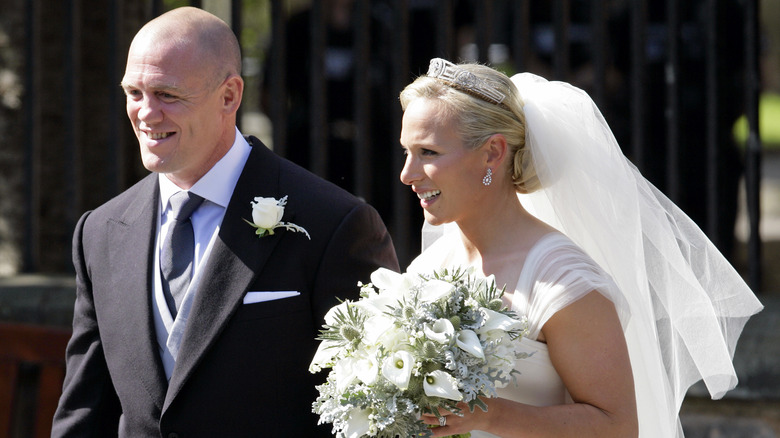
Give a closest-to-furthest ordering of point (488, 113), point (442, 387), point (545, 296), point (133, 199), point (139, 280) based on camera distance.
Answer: point (442, 387), point (545, 296), point (488, 113), point (139, 280), point (133, 199)

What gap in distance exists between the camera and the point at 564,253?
8.48 ft

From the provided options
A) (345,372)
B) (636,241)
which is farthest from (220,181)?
(636,241)

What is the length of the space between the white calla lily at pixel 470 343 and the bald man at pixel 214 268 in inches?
21.1

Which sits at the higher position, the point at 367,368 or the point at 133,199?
the point at 133,199

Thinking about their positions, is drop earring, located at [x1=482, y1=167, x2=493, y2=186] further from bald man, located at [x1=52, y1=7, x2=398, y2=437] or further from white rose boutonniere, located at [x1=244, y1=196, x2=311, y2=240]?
white rose boutonniere, located at [x1=244, y1=196, x2=311, y2=240]

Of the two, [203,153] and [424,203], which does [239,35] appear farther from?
[424,203]

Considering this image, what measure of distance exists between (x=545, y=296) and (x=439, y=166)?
0.40m

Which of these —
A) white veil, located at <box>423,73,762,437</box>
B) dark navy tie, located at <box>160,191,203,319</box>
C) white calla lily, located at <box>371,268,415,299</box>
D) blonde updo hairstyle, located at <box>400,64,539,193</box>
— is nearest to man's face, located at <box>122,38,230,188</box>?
dark navy tie, located at <box>160,191,203,319</box>

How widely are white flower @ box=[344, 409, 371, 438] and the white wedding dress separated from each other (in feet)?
1.26

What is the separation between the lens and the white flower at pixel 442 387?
220 cm

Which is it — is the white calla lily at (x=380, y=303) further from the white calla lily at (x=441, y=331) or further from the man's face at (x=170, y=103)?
the man's face at (x=170, y=103)

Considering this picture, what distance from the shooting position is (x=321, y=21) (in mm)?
4523

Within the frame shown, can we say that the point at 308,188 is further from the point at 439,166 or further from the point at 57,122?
the point at 57,122

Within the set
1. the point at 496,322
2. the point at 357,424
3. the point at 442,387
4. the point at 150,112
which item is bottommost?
the point at 357,424
